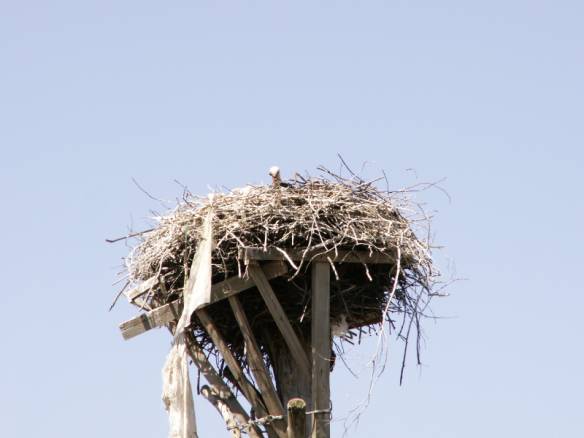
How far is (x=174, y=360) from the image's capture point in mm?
12234

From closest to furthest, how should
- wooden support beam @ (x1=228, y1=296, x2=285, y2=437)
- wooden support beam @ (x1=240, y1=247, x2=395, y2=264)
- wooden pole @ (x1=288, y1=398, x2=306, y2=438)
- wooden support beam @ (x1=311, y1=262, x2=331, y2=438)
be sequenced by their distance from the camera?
wooden pole @ (x1=288, y1=398, x2=306, y2=438), wooden support beam @ (x1=311, y1=262, x2=331, y2=438), wooden support beam @ (x1=240, y1=247, x2=395, y2=264), wooden support beam @ (x1=228, y1=296, x2=285, y2=437)

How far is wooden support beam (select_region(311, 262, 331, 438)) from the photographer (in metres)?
12.0

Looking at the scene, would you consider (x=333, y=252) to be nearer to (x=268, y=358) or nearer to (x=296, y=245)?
(x=296, y=245)

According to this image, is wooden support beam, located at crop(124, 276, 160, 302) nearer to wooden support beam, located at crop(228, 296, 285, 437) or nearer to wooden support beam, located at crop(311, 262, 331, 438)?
wooden support beam, located at crop(228, 296, 285, 437)

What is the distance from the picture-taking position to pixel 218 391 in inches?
513

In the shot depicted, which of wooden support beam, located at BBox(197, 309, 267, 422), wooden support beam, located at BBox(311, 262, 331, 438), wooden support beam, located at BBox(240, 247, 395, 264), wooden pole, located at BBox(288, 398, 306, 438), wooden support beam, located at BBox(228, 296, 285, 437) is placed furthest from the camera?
wooden support beam, located at BBox(197, 309, 267, 422)

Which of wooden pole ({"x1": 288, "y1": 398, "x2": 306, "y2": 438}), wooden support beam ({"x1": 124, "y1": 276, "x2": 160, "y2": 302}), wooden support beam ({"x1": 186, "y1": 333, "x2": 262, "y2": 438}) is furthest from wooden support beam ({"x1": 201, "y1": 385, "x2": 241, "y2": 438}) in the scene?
wooden pole ({"x1": 288, "y1": 398, "x2": 306, "y2": 438})

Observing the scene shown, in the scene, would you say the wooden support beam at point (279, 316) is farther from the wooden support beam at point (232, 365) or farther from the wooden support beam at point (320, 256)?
the wooden support beam at point (232, 365)

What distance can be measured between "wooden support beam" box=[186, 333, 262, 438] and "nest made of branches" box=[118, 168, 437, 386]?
0.15 meters

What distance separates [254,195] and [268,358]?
1394 millimetres

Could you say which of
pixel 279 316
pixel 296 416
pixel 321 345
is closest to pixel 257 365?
pixel 279 316

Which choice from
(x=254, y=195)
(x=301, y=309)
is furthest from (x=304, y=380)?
(x=254, y=195)

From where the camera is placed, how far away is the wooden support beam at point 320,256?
40.3 ft

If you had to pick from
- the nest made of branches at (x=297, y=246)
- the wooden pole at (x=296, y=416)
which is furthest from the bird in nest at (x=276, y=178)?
the wooden pole at (x=296, y=416)
